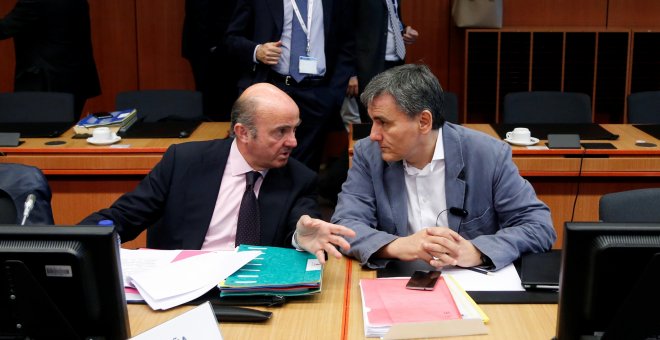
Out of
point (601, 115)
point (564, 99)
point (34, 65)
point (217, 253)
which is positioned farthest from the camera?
point (601, 115)

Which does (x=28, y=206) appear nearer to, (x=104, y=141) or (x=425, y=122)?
(x=425, y=122)

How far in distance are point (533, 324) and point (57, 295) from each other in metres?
1.16

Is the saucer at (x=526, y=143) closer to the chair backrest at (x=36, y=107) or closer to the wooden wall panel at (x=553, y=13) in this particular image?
the chair backrest at (x=36, y=107)

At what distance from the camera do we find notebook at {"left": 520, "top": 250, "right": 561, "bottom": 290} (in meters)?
2.33

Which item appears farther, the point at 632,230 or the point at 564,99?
the point at 564,99

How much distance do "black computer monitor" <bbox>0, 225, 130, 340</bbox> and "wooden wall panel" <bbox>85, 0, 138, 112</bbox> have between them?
18.4 ft

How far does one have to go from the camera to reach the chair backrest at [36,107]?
15.8 feet

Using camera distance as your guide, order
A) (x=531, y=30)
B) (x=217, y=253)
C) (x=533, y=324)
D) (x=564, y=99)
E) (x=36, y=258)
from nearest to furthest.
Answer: (x=36, y=258), (x=533, y=324), (x=217, y=253), (x=564, y=99), (x=531, y=30)

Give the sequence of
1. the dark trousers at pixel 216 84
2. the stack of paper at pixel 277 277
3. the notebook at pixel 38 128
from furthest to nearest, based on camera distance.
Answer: the dark trousers at pixel 216 84
the notebook at pixel 38 128
the stack of paper at pixel 277 277

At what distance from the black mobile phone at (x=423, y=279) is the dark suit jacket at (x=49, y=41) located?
3.84m

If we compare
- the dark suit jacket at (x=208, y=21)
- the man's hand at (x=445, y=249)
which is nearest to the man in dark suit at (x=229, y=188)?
the man's hand at (x=445, y=249)

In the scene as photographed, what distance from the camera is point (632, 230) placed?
173cm

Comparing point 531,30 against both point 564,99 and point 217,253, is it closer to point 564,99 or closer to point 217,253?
point 564,99

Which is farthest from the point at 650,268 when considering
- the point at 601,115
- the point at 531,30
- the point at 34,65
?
the point at 601,115
